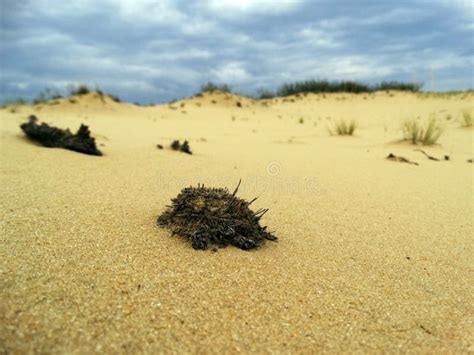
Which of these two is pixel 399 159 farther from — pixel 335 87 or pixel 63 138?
pixel 335 87

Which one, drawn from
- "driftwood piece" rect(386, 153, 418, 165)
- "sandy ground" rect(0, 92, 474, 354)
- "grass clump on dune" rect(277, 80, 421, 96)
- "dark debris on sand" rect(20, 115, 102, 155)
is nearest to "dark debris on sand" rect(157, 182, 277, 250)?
"sandy ground" rect(0, 92, 474, 354)

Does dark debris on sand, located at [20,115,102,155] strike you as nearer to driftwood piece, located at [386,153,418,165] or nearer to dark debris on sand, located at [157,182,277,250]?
dark debris on sand, located at [157,182,277,250]

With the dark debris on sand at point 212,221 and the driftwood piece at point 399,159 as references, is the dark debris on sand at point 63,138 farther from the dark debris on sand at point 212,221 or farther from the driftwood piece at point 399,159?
the driftwood piece at point 399,159

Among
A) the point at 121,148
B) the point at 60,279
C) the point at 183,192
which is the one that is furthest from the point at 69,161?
the point at 60,279

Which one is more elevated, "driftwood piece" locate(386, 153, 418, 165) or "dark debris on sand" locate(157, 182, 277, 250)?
"dark debris on sand" locate(157, 182, 277, 250)

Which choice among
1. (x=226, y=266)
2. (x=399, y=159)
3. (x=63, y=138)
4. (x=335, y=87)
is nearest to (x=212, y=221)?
(x=226, y=266)

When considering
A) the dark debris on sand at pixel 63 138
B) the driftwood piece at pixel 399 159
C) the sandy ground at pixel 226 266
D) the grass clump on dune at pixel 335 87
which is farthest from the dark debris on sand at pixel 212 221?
the grass clump on dune at pixel 335 87

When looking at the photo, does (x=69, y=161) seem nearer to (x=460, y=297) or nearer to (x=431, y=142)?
(x=460, y=297)
